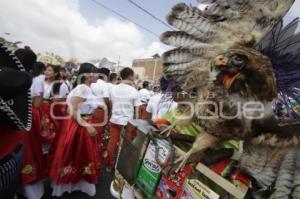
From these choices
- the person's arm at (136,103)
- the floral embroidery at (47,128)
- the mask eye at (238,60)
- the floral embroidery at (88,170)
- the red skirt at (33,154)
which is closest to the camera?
the mask eye at (238,60)

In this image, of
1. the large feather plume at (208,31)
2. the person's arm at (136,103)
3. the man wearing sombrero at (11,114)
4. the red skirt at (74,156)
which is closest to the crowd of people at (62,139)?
the red skirt at (74,156)

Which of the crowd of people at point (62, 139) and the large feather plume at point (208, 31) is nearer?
the large feather plume at point (208, 31)

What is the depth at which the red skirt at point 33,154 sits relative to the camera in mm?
2941

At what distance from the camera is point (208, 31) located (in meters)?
1.30

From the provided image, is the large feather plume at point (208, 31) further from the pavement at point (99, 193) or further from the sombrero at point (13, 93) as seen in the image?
the pavement at point (99, 193)

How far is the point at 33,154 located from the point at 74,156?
1.41ft

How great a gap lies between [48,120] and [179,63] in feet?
7.13

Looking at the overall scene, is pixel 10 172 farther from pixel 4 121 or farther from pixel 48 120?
pixel 48 120

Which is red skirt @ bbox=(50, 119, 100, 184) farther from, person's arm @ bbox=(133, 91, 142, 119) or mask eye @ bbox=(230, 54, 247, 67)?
mask eye @ bbox=(230, 54, 247, 67)

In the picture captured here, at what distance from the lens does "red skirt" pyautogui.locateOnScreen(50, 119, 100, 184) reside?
3.20 metres

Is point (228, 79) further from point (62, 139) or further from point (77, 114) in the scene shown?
point (62, 139)

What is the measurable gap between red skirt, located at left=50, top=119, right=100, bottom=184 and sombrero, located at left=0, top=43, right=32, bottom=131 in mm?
1886

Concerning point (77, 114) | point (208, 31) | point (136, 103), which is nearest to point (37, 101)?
point (77, 114)

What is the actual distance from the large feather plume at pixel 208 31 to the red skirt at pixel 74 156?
2.04 metres
